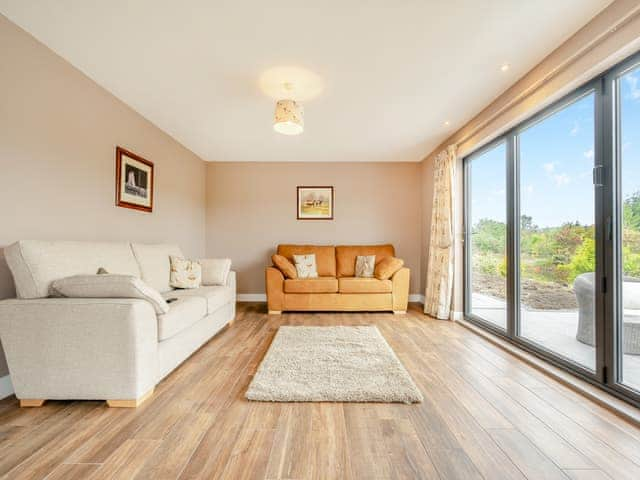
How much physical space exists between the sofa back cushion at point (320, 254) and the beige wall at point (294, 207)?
27 cm

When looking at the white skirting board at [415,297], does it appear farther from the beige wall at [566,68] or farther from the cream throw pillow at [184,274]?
the cream throw pillow at [184,274]

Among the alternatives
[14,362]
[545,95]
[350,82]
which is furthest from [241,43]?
[14,362]

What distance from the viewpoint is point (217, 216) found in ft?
17.0

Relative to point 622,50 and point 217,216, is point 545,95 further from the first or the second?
point 217,216

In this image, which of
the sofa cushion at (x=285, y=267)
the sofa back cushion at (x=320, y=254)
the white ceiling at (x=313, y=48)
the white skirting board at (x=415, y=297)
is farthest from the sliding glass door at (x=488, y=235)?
the sofa cushion at (x=285, y=267)

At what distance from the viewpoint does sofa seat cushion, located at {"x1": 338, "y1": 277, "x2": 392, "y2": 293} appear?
4191 millimetres

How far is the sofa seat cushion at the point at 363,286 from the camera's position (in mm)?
4191

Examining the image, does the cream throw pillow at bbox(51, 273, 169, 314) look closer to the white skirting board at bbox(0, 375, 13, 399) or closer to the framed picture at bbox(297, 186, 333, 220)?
the white skirting board at bbox(0, 375, 13, 399)

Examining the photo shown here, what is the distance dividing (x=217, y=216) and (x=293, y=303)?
7.23ft

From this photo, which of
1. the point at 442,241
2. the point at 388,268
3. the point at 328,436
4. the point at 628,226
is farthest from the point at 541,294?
the point at 328,436

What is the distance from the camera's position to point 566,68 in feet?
6.75

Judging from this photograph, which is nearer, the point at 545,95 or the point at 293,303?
the point at 545,95

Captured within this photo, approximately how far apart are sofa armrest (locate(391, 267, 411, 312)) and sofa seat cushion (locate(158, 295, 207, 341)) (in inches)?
104

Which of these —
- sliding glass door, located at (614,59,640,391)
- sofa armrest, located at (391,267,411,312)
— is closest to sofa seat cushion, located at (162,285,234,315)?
sofa armrest, located at (391,267,411,312)
